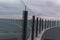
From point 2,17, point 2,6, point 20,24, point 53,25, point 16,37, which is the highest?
point 2,6

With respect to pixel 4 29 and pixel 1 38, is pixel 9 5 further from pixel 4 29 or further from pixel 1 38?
pixel 1 38

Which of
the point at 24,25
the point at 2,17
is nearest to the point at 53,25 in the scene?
the point at 24,25

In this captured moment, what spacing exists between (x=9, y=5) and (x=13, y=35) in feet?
2.51

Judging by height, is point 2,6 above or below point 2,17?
above

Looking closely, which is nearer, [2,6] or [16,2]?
[2,6]

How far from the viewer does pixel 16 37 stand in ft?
10.5

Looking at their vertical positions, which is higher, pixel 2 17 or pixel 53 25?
pixel 2 17

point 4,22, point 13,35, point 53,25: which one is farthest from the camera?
point 53,25

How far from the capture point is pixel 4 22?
2535 mm

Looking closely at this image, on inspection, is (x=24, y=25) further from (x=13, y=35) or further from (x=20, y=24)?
(x=13, y=35)

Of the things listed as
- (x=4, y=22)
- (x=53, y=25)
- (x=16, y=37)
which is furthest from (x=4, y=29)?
(x=53, y=25)

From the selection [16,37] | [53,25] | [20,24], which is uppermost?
[20,24]

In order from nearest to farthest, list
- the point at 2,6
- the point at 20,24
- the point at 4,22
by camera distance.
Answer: the point at 2,6 < the point at 4,22 < the point at 20,24

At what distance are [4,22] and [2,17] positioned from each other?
0.17m
